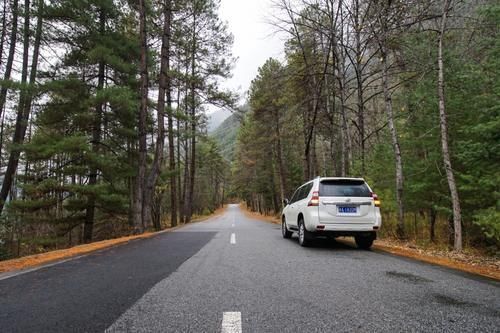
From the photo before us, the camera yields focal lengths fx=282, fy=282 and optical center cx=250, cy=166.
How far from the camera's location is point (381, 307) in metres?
3.00

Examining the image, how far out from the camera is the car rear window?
7.18 metres

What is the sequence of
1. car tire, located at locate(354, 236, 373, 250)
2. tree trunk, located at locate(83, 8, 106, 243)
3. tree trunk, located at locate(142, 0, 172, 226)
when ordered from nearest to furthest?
car tire, located at locate(354, 236, 373, 250) < tree trunk, located at locate(83, 8, 106, 243) < tree trunk, located at locate(142, 0, 172, 226)

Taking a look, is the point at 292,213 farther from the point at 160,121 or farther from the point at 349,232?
the point at 160,121

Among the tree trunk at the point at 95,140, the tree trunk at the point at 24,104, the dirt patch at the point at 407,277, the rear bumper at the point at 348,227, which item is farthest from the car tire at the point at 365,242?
the tree trunk at the point at 24,104

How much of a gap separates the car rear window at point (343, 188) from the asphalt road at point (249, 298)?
206 centimetres

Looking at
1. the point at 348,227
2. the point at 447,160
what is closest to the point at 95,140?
the point at 348,227

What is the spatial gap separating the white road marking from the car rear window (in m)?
4.93

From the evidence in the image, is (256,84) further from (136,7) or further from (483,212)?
(483,212)

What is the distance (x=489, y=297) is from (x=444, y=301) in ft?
2.05

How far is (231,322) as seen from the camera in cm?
262

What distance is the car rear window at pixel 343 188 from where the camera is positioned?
7180 millimetres

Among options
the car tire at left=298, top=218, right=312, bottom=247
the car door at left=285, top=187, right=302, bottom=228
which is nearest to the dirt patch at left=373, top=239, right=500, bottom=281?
the car tire at left=298, top=218, right=312, bottom=247

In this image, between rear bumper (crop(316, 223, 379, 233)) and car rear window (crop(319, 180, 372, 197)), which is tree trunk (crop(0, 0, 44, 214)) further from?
rear bumper (crop(316, 223, 379, 233))

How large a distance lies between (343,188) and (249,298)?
478 centimetres
